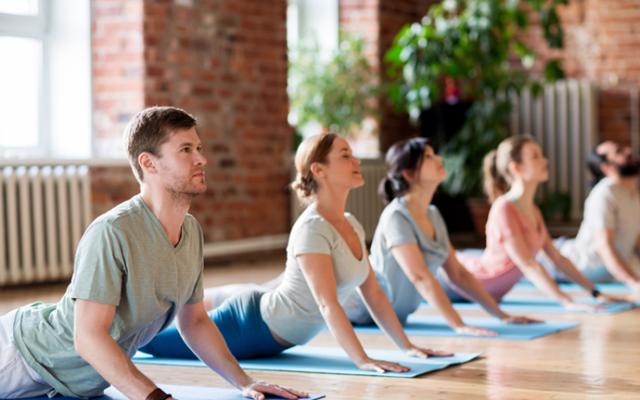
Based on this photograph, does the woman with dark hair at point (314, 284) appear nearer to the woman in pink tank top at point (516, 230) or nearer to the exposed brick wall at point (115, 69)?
the woman in pink tank top at point (516, 230)

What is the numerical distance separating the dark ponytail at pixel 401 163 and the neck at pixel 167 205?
1.66 m

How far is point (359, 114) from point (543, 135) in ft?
5.55

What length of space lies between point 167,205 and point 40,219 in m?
3.59

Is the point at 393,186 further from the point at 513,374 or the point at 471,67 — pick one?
the point at 471,67

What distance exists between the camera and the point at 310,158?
3.59 m

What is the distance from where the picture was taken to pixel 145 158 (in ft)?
9.05

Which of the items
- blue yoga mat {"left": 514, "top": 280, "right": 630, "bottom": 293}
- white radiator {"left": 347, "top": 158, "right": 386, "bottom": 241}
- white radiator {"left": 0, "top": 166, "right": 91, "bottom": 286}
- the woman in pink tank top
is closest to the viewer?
the woman in pink tank top

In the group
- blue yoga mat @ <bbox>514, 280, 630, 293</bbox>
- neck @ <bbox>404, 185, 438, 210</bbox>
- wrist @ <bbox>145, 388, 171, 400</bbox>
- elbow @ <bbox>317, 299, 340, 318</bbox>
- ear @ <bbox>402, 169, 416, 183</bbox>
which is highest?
ear @ <bbox>402, 169, 416, 183</bbox>

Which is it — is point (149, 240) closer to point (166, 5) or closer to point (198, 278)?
point (198, 278)

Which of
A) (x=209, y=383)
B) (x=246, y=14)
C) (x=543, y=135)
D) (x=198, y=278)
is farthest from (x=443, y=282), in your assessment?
(x=543, y=135)

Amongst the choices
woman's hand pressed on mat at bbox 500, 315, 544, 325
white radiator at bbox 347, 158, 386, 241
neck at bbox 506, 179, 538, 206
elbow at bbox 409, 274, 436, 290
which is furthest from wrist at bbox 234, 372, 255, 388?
white radiator at bbox 347, 158, 386, 241

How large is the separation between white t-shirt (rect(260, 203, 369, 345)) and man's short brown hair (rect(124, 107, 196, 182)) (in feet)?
2.83

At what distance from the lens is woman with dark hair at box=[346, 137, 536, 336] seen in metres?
4.21

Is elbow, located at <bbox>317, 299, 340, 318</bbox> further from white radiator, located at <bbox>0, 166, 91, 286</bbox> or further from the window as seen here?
the window
